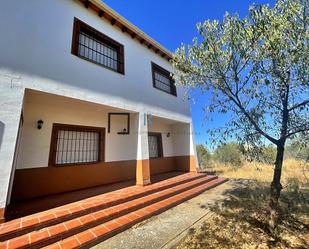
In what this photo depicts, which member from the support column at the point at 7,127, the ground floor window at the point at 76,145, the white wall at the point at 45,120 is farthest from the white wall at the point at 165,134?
the support column at the point at 7,127

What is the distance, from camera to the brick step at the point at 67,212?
11.7 feet

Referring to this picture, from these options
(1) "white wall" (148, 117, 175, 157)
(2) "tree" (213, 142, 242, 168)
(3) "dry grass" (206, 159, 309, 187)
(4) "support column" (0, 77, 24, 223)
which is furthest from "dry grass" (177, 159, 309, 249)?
(2) "tree" (213, 142, 242, 168)

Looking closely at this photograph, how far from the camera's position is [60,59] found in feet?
17.6

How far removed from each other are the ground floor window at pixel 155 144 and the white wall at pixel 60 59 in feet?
9.03

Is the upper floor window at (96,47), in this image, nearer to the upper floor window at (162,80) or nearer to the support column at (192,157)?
the upper floor window at (162,80)

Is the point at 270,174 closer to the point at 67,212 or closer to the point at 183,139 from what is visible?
the point at 183,139

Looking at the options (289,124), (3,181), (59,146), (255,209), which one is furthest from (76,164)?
(289,124)

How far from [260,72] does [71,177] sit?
7.43 m

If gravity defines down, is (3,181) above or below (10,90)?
below

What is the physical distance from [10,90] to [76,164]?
3.73 metres

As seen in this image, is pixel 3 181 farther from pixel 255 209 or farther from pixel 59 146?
pixel 255 209

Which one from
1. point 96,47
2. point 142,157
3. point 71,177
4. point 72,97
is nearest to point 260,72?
point 142,157

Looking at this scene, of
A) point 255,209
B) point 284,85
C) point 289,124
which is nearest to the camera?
point 284,85

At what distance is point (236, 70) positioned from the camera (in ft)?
16.0
